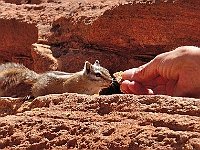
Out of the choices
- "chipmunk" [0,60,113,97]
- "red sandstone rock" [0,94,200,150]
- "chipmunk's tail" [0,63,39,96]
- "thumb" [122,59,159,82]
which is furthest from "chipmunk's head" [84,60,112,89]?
"red sandstone rock" [0,94,200,150]

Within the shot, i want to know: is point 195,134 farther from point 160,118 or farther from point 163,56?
point 163,56

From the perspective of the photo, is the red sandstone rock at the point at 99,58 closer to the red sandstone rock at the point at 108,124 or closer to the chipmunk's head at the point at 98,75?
the red sandstone rock at the point at 108,124

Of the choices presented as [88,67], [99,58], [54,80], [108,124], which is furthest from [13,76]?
[108,124]

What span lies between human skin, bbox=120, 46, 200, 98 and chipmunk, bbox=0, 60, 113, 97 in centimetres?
206

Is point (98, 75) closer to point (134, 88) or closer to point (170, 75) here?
point (134, 88)

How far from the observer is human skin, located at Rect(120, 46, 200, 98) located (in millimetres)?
2602

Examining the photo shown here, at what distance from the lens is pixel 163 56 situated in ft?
9.30

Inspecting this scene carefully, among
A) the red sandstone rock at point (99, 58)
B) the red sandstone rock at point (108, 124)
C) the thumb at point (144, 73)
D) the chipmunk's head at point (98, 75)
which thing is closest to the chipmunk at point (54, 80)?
the chipmunk's head at point (98, 75)

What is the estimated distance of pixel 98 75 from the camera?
5.50m

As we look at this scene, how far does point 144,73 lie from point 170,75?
295 mm

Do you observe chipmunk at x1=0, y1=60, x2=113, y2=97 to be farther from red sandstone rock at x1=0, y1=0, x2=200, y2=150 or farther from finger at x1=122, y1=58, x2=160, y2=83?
finger at x1=122, y1=58, x2=160, y2=83

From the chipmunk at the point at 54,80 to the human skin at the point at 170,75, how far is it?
2.06 metres

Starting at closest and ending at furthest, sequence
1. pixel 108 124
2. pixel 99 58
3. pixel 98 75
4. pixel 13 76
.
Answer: pixel 108 124 → pixel 13 76 → pixel 98 75 → pixel 99 58

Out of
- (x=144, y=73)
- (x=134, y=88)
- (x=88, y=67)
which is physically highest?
(x=144, y=73)
